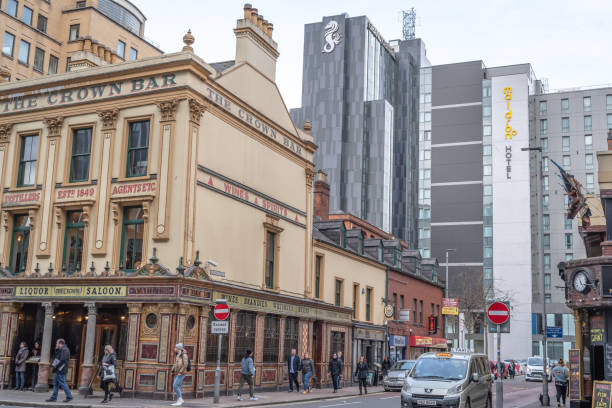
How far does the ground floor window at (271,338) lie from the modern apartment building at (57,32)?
28849 millimetres

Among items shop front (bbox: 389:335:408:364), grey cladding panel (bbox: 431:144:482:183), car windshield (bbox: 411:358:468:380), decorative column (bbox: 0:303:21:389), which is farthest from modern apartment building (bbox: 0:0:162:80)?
grey cladding panel (bbox: 431:144:482:183)

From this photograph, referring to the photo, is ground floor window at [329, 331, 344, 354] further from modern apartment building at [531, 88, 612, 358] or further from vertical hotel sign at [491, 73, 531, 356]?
modern apartment building at [531, 88, 612, 358]

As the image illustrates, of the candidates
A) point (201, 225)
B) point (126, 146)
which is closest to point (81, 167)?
point (126, 146)

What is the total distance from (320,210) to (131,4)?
99.0ft

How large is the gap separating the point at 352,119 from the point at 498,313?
103 meters

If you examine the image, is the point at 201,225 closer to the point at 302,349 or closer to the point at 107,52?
the point at 302,349

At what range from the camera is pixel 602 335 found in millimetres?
21234

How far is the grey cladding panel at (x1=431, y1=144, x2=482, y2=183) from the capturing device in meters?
104

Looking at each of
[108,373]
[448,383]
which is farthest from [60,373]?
[448,383]

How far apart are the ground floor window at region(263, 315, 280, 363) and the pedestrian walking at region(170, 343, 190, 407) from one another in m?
7.44

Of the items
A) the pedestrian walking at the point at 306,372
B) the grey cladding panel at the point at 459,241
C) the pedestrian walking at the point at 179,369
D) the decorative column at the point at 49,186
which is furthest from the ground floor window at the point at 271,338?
the grey cladding panel at the point at 459,241

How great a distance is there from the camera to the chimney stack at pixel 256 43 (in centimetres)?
2995

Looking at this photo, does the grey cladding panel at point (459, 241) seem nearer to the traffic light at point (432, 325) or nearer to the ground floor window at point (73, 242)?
the traffic light at point (432, 325)

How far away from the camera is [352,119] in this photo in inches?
4680
